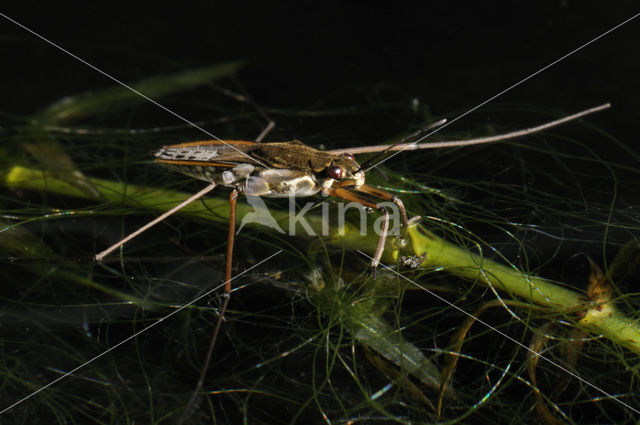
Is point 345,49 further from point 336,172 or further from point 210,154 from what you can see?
point 336,172

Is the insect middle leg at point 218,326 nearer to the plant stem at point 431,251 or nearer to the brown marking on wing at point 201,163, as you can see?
the brown marking on wing at point 201,163

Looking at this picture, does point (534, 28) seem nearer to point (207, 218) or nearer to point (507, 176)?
point (507, 176)

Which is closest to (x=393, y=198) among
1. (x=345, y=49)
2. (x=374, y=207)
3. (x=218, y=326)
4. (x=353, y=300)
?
(x=374, y=207)

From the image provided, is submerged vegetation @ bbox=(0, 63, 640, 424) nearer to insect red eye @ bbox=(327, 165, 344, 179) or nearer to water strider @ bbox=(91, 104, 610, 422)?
water strider @ bbox=(91, 104, 610, 422)

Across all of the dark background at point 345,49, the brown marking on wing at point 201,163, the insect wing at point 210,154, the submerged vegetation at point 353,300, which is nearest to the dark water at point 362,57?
the dark background at point 345,49

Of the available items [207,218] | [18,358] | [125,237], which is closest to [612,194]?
[207,218]

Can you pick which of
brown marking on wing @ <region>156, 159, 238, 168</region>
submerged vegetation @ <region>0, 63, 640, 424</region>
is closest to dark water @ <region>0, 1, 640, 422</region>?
submerged vegetation @ <region>0, 63, 640, 424</region>

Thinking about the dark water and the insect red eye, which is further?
the dark water
